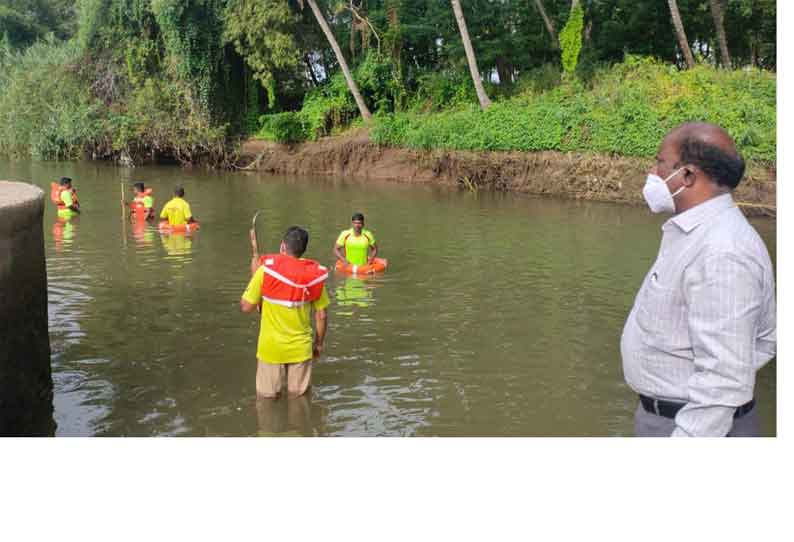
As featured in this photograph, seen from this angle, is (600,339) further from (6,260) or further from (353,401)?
(6,260)

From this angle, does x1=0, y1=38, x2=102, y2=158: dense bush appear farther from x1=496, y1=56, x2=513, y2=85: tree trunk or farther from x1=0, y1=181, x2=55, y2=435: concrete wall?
x1=0, y1=181, x2=55, y2=435: concrete wall

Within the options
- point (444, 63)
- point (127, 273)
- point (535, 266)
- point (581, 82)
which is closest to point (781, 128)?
point (535, 266)

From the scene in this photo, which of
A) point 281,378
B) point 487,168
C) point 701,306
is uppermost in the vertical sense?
point 487,168

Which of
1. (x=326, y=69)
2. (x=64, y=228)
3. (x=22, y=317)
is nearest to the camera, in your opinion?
(x=22, y=317)

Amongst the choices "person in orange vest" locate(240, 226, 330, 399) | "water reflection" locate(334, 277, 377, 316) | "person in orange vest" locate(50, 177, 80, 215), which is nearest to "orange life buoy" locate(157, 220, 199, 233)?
"person in orange vest" locate(50, 177, 80, 215)

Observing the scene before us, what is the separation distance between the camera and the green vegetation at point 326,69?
1155 inches

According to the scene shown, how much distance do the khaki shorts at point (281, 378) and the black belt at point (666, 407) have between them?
423cm

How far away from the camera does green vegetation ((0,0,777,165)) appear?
1155 inches

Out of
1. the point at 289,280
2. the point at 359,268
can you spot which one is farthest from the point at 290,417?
the point at 359,268

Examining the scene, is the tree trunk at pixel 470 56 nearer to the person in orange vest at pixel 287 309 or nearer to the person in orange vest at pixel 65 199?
the person in orange vest at pixel 65 199

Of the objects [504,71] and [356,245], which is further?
[504,71]

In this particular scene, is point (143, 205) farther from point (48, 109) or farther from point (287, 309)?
point (48, 109)

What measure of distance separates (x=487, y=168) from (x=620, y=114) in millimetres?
5090

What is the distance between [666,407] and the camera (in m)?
3.41
